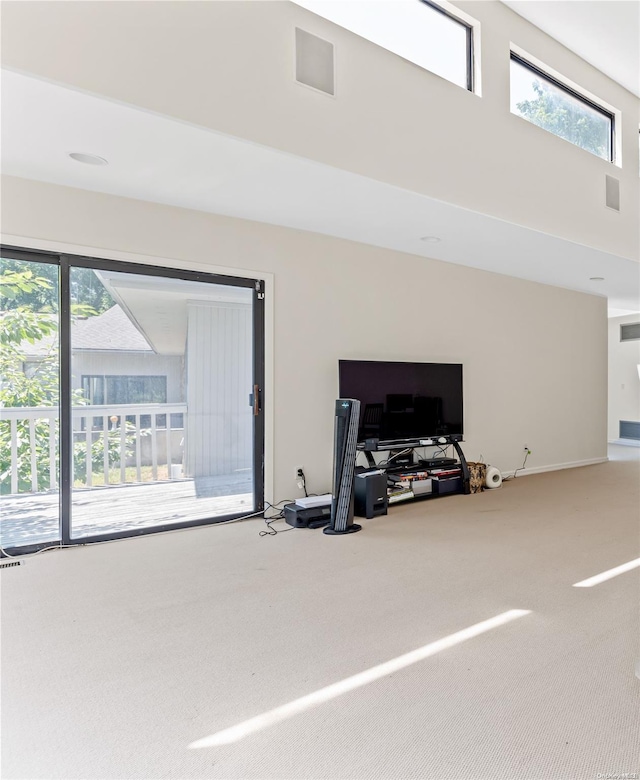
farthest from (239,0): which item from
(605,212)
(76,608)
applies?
(605,212)

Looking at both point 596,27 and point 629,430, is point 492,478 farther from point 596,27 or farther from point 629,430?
point 629,430

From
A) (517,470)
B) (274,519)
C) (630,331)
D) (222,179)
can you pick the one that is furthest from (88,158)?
(630,331)

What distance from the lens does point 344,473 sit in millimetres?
3713

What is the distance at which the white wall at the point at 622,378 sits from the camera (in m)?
8.97

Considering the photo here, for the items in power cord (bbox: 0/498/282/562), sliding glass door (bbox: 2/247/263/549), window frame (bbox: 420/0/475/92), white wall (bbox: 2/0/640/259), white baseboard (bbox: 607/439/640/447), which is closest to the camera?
white wall (bbox: 2/0/640/259)

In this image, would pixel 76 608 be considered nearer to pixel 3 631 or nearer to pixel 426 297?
pixel 3 631

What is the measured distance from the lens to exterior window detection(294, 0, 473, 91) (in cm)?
325

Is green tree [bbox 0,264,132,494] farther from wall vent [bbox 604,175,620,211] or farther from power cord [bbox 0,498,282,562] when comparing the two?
wall vent [bbox 604,175,620,211]

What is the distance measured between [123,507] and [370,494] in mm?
1920

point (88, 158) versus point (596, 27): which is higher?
point (596, 27)

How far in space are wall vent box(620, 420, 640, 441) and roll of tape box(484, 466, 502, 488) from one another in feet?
17.4

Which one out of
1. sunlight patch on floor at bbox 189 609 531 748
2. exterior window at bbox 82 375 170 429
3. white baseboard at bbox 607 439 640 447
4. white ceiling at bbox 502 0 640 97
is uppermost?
white ceiling at bbox 502 0 640 97

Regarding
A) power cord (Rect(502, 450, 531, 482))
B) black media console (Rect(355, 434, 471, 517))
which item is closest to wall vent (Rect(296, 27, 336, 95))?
black media console (Rect(355, 434, 471, 517))

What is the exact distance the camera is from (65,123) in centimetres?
252
